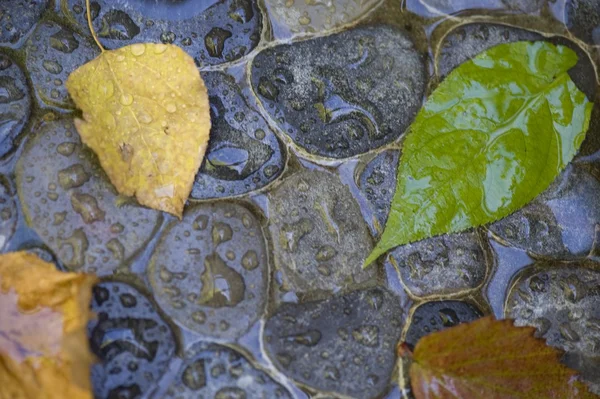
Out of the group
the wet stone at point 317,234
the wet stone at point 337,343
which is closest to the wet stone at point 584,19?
the wet stone at point 317,234

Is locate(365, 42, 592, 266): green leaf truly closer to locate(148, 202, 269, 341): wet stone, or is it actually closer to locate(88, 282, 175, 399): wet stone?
locate(148, 202, 269, 341): wet stone

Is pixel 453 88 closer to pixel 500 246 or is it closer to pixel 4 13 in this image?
pixel 500 246

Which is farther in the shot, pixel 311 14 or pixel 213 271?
pixel 311 14

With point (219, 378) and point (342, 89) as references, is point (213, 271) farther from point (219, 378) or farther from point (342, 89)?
point (342, 89)

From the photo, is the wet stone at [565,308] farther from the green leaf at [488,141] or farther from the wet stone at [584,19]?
the wet stone at [584,19]

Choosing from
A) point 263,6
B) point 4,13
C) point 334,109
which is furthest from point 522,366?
point 4,13

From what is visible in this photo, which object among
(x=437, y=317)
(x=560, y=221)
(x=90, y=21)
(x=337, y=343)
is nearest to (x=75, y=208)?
(x=90, y=21)

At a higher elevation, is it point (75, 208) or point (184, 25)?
→ point (184, 25)
